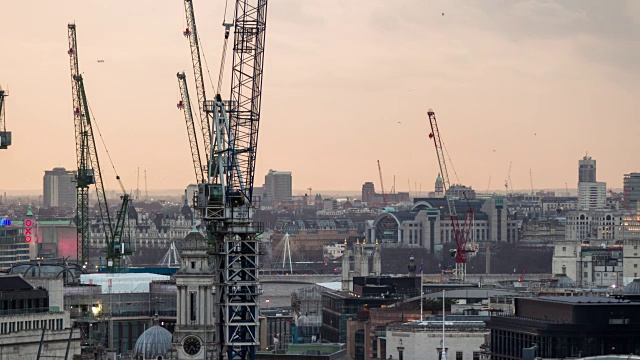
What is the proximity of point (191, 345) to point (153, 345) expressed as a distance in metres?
9.19

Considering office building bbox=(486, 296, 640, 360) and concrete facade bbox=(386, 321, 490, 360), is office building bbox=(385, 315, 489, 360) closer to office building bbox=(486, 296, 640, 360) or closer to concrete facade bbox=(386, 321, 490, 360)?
concrete facade bbox=(386, 321, 490, 360)

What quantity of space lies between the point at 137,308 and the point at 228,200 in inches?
2597

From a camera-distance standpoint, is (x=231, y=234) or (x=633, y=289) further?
(x=633, y=289)

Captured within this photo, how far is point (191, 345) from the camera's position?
11844cm

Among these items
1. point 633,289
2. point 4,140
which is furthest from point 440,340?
point 633,289

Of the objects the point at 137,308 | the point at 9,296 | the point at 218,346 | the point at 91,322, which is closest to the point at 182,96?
the point at 137,308

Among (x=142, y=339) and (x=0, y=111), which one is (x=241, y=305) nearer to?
(x=142, y=339)

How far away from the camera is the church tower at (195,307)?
387ft

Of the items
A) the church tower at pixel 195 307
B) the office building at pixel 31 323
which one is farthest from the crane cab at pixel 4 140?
the church tower at pixel 195 307

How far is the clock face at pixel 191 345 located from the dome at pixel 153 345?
7890mm

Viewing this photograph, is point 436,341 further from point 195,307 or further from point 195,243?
point 195,307

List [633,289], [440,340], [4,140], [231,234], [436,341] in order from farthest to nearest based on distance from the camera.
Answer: [633,289] → [4,140] → [436,341] → [440,340] → [231,234]

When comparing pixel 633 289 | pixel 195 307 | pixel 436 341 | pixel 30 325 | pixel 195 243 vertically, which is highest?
pixel 195 243

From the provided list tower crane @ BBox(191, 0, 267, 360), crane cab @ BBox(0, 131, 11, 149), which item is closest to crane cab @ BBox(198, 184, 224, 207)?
tower crane @ BBox(191, 0, 267, 360)
